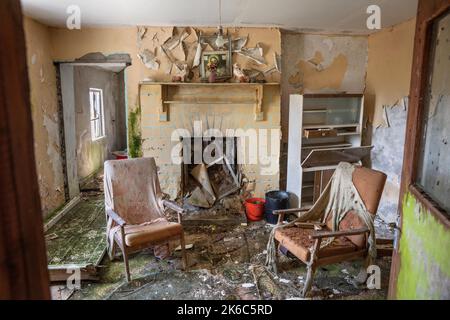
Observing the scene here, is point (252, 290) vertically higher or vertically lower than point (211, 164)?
lower

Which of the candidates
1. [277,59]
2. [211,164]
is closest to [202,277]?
[211,164]

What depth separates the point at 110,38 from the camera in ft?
14.1

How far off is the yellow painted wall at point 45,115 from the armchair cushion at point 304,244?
3084mm

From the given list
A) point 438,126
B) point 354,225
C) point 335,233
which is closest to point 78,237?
point 335,233

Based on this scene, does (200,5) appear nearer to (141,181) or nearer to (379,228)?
(141,181)

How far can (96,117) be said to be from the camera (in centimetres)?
670

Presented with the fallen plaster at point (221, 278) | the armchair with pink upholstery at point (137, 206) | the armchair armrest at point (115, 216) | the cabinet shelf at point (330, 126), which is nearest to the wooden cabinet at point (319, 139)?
the cabinet shelf at point (330, 126)

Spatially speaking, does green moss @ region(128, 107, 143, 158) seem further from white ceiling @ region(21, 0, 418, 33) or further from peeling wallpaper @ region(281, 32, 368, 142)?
peeling wallpaper @ region(281, 32, 368, 142)

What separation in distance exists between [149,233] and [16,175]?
2427 millimetres

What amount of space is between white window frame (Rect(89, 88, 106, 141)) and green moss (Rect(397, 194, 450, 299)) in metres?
6.00

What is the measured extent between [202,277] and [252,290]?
0.49m

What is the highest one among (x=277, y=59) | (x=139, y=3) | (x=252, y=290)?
(x=139, y=3)

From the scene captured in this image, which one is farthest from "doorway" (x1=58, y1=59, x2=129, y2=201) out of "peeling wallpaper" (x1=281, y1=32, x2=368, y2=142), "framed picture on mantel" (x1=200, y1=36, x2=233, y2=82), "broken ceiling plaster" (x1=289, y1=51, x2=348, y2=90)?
"broken ceiling plaster" (x1=289, y1=51, x2=348, y2=90)
